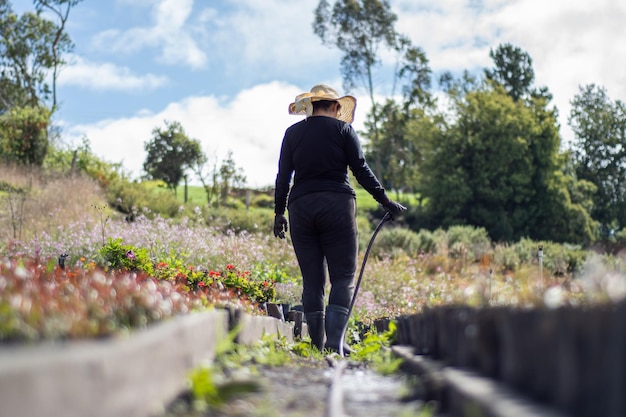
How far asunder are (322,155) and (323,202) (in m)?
0.39

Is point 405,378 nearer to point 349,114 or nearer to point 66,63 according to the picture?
point 349,114

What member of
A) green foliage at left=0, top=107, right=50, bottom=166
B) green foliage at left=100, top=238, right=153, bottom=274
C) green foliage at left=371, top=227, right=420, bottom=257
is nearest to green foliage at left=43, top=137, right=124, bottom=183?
green foliage at left=0, top=107, right=50, bottom=166

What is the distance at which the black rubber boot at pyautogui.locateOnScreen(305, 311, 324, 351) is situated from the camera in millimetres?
6883

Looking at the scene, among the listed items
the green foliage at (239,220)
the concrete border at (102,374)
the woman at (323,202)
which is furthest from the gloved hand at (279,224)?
the green foliage at (239,220)

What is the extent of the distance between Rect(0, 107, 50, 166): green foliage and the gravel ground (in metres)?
28.5

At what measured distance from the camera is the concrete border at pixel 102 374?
1.83m

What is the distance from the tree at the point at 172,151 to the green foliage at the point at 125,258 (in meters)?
32.5

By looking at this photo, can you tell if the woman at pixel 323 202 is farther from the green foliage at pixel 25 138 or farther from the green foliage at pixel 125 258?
the green foliage at pixel 25 138

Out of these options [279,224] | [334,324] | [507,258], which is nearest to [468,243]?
[507,258]

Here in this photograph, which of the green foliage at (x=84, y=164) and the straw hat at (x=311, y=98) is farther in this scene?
the green foliage at (x=84, y=164)

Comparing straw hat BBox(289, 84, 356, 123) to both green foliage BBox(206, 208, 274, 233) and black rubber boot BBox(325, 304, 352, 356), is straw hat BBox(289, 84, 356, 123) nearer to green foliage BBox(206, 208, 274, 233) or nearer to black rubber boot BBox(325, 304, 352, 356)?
black rubber boot BBox(325, 304, 352, 356)

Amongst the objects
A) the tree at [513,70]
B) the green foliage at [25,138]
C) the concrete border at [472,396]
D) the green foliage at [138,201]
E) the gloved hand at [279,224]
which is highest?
the tree at [513,70]

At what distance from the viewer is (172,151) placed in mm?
41281

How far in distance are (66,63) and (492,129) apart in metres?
23.6
